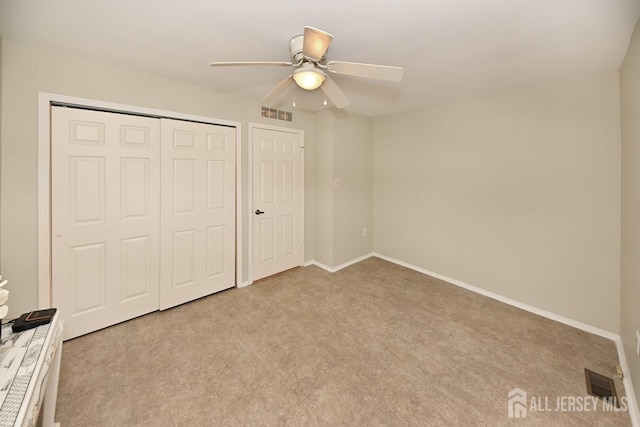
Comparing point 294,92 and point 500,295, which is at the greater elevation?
point 294,92

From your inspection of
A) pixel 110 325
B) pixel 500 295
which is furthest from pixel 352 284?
pixel 110 325

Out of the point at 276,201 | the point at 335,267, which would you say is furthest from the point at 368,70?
the point at 335,267

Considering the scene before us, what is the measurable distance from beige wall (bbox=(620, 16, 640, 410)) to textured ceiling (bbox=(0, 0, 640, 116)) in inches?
8.5

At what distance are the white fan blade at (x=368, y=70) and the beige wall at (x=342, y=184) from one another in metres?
1.94

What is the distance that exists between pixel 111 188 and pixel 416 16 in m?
2.73

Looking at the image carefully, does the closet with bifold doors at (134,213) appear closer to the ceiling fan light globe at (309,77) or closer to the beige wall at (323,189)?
the beige wall at (323,189)

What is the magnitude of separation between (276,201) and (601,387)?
10.9 ft

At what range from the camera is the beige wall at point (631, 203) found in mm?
1551

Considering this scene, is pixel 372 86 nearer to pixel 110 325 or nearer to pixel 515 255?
pixel 515 255

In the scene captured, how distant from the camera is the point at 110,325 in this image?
2.33 meters

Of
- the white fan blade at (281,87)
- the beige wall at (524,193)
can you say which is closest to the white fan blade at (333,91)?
the white fan blade at (281,87)

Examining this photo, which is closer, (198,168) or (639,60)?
(639,60)

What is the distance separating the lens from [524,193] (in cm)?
262

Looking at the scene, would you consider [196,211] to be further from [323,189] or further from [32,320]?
[323,189]
